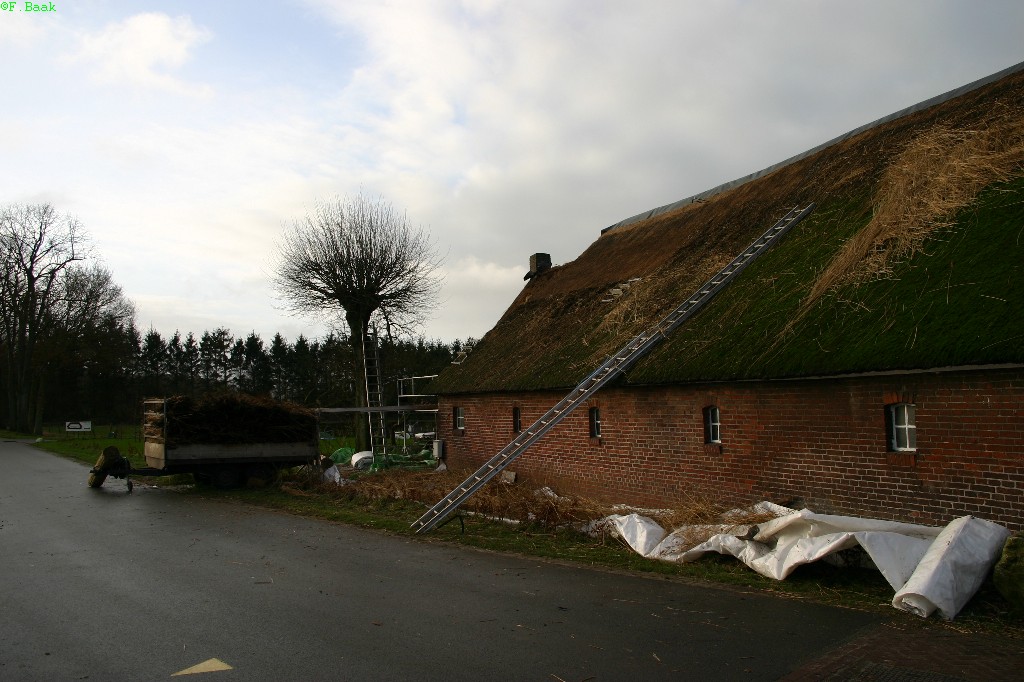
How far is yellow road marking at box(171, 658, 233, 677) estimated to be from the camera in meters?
5.61

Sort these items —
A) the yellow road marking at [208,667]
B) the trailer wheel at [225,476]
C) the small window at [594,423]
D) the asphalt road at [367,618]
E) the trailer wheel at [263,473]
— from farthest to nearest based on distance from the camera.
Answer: the trailer wheel at [263,473]
the trailer wheel at [225,476]
the small window at [594,423]
the asphalt road at [367,618]
the yellow road marking at [208,667]

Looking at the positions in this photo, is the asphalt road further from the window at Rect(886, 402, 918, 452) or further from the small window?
the small window

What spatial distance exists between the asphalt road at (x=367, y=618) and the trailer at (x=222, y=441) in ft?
21.9

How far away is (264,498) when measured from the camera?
656 inches

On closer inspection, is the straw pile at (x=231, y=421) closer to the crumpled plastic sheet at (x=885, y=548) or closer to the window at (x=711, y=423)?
the window at (x=711, y=423)

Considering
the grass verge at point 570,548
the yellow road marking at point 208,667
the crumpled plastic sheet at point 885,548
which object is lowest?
the grass verge at point 570,548

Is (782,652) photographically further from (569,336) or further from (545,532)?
(569,336)

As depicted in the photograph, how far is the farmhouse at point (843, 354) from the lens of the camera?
346 inches

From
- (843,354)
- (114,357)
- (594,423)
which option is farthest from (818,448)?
(114,357)

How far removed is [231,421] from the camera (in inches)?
731

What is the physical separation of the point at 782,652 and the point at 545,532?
5806 mm

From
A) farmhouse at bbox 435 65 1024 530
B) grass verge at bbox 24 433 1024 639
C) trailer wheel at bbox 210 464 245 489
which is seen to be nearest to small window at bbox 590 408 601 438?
farmhouse at bbox 435 65 1024 530

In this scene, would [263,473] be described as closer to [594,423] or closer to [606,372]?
[594,423]

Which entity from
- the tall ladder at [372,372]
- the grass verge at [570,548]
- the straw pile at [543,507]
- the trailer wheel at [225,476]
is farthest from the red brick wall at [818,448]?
the tall ladder at [372,372]
